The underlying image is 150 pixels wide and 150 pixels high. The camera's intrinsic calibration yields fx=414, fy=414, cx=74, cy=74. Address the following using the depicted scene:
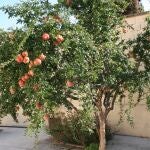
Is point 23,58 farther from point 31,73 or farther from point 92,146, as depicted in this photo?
point 92,146

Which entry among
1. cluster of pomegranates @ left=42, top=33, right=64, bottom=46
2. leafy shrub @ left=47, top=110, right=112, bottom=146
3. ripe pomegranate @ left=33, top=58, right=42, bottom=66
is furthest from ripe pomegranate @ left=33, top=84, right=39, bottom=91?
leafy shrub @ left=47, top=110, right=112, bottom=146

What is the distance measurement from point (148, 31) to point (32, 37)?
2778mm

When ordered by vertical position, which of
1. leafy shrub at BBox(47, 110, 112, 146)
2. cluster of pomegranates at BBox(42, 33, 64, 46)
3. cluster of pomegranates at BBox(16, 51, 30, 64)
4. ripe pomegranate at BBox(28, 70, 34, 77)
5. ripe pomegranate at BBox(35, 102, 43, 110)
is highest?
cluster of pomegranates at BBox(42, 33, 64, 46)

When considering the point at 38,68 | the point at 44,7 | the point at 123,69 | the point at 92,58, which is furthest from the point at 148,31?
the point at 38,68

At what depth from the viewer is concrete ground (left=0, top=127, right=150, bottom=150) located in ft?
36.3

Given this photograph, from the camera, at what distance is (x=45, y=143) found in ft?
40.5

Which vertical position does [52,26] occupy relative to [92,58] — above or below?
above

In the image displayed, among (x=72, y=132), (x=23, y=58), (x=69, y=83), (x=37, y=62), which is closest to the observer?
(x=37, y=62)

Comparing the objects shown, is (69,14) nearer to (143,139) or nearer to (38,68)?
(38,68)

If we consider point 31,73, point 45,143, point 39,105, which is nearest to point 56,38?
point 31,73

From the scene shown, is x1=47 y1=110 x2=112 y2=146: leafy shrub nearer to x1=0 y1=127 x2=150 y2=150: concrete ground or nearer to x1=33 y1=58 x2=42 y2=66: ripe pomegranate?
x1=0 y1=127 x2=150 y2=150: concrete ground

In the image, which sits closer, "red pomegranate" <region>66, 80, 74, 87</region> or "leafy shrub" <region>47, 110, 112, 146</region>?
"red pomegranate" <region>66, 80, 74, 87</region>

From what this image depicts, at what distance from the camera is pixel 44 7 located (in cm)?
730

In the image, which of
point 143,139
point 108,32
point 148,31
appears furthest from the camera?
point 143,139
